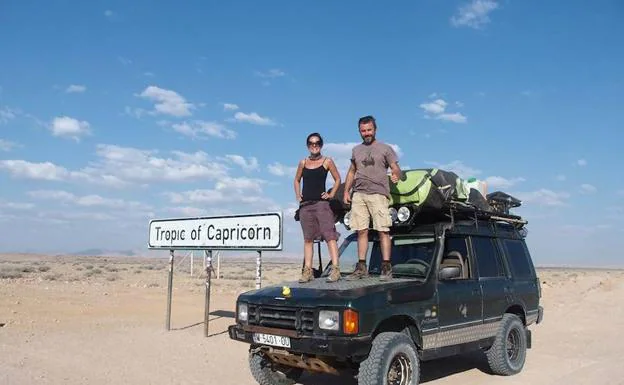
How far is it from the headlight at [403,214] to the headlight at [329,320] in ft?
6.45

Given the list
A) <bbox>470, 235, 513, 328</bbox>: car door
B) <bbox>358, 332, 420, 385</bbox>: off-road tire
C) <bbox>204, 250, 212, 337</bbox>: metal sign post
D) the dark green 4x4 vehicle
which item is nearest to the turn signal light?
the dark green 4x4 vehicle

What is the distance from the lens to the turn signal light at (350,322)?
17.2ft

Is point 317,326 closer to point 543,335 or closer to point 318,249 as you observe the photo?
point 318,249

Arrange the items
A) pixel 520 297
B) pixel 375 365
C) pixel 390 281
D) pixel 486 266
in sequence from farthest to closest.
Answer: pixel 520 297 → pixel 486 266 → pixel 390 281 → pixel 375 365

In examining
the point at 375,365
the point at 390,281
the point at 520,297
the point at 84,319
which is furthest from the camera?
the point at 84,319

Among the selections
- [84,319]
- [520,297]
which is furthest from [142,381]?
[84,319]

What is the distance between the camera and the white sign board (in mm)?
9469

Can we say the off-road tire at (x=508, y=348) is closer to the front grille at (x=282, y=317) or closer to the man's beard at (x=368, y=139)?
the man's beard at (x=368, y=139)

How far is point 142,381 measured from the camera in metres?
6.98

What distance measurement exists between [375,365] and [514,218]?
4354 mm

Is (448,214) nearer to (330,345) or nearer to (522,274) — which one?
(522,274)

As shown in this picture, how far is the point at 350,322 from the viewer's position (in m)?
5.26

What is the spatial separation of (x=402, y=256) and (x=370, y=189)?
969mm

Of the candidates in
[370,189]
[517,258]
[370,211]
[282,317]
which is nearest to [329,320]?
[282,317]
